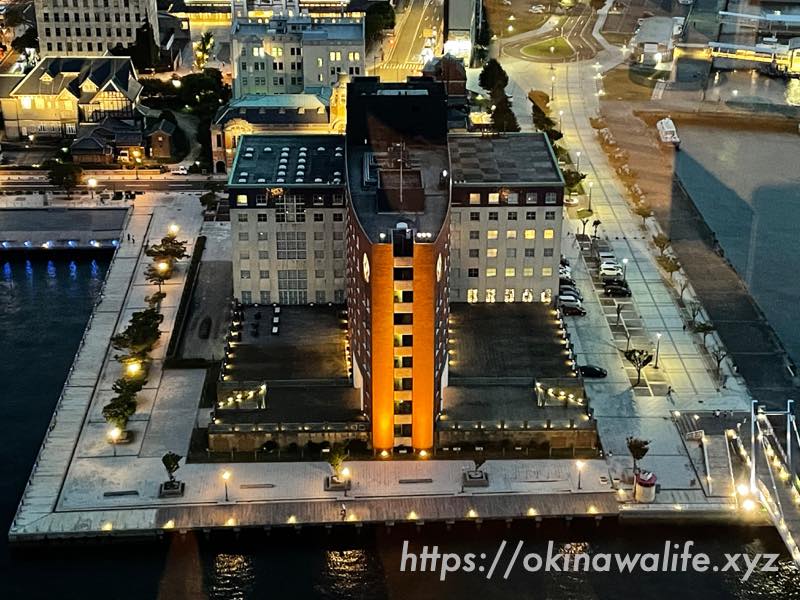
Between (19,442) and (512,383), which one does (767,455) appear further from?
(19,442)

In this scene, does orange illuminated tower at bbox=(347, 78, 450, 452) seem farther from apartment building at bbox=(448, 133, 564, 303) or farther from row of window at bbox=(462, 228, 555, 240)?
row of window at bbox=(462, 228, 555, 240)

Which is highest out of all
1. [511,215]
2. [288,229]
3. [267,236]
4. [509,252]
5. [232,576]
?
[511,215]

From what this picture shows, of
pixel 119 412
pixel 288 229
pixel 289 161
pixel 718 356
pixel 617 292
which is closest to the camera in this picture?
pixel 119 412

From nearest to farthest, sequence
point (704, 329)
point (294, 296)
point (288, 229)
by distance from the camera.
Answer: point (704, 329) < point (288, 229) < point (294, 296)

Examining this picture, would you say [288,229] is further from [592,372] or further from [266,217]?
[592,372]

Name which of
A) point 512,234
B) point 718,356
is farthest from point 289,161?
point 718,356

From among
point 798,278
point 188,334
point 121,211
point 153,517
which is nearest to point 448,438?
point 153,517

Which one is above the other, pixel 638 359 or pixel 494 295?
pixel 494 295
